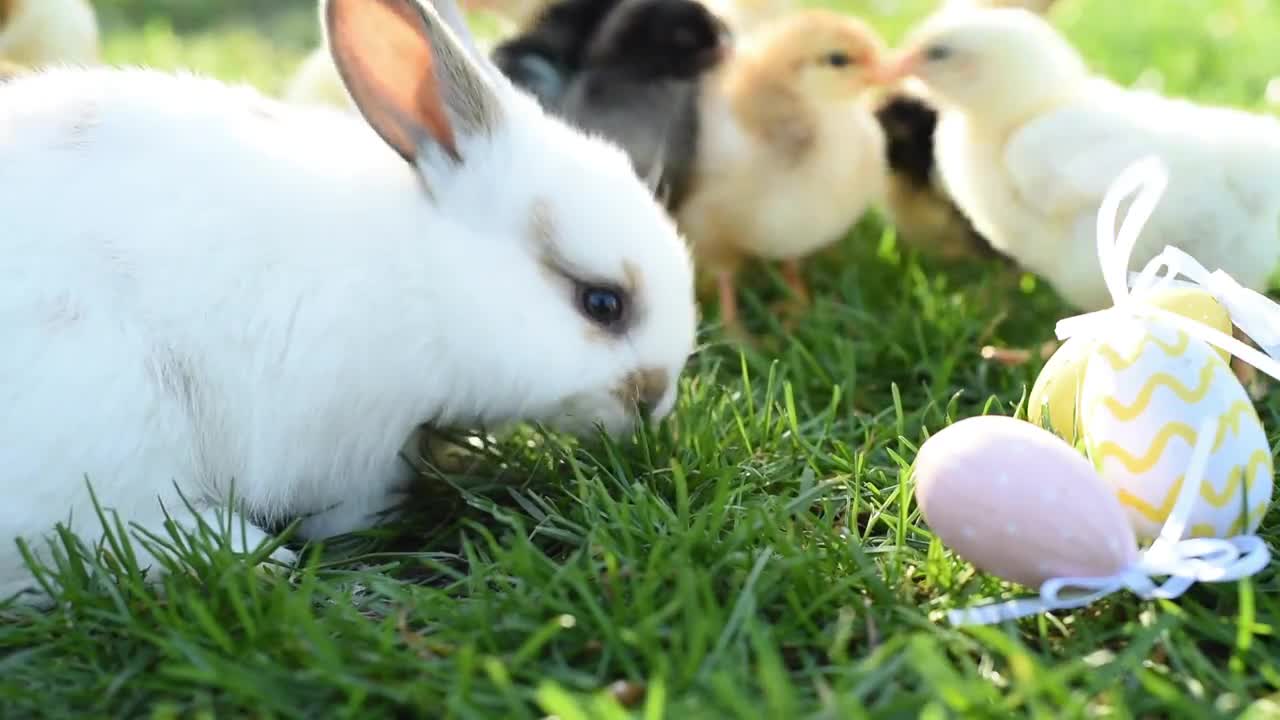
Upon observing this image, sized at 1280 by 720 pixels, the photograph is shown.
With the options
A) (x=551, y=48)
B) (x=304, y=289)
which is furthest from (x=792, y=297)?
(x=304, y=289)

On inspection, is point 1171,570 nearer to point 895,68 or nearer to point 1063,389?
point 1063,389

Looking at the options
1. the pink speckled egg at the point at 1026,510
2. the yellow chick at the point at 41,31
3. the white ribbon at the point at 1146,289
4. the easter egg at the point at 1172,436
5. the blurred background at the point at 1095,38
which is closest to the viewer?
the pink speckled egg at the point at 1026,510

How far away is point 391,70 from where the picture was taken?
2031 mm

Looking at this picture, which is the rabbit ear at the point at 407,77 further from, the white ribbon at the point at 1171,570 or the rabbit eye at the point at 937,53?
the rabbit eye at the point at 937,53

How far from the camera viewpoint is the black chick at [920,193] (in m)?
3.41

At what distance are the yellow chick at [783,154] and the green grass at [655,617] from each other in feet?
3.18

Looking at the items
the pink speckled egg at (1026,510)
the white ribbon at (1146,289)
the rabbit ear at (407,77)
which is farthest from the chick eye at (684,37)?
the pink speckled egg at (1026,510)

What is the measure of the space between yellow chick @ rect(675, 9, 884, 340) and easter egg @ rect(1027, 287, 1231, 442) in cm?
123

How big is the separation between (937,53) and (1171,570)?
1711 millimetres

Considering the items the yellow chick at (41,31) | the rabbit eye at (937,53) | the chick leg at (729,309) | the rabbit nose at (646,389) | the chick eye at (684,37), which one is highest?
the yellow chick at (41,31)

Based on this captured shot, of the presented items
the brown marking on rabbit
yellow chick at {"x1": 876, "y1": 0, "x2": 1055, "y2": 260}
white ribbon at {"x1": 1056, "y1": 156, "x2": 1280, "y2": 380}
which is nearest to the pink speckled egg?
white ribbon at {"x1": 1056, "y1": 156, "x2": 1280, "y2": 380}

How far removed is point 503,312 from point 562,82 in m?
1.62

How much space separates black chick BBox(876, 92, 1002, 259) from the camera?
341 centimetres

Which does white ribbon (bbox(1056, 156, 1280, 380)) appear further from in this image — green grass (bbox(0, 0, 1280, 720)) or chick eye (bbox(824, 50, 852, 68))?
chick eye (bbox(824, 50, 852, 68))
